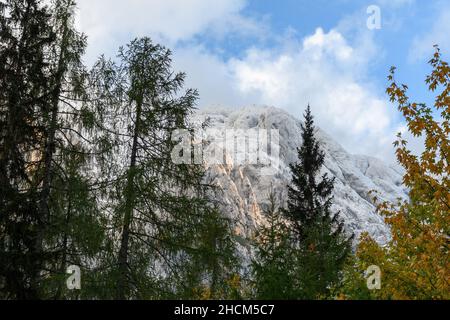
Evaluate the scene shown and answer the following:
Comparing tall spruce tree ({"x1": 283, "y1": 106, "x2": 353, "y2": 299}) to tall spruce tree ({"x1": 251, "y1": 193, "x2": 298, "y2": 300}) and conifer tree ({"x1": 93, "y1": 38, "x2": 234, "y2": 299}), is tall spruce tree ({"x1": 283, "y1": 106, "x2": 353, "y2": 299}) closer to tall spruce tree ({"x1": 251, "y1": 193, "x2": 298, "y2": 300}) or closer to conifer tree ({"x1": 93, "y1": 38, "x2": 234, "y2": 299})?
conifer tree ({"x1": 93, "y1": 38, "x2": 234, "y2": 299})

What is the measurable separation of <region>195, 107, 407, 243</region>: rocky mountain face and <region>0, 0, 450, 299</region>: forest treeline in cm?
6964

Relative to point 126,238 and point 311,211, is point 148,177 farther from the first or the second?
point 311,211

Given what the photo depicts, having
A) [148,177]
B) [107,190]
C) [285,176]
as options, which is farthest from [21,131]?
[285,176]

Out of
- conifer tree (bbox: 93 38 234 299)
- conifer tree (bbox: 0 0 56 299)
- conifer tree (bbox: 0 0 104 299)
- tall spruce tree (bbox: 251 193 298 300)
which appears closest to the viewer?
tall spruce tree (bbox: 251 193 298 300)

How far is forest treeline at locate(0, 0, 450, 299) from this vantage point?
10.9 m

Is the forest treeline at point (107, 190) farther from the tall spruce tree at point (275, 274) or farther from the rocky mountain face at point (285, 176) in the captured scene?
the rocky mountain face at point (285, 176)

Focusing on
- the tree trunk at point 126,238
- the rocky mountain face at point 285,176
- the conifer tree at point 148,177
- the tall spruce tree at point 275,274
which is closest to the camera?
the tall spruce tree at point 275,274

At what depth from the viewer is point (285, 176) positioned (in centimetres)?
11344

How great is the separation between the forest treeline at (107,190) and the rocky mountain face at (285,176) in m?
69.6

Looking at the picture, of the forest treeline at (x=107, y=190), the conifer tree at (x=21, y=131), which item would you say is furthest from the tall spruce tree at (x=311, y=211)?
the conifer tree at (x=21, y=131)

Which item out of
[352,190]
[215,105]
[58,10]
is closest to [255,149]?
[352,190]

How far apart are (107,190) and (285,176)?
103 metres

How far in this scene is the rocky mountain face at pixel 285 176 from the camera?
106188 millimetres

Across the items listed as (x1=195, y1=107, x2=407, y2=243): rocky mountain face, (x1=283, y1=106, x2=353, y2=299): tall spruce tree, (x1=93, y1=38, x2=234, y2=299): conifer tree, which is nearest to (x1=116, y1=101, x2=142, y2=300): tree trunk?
(x1=93, y1=38, x2=234, y2=299): conifer tree
